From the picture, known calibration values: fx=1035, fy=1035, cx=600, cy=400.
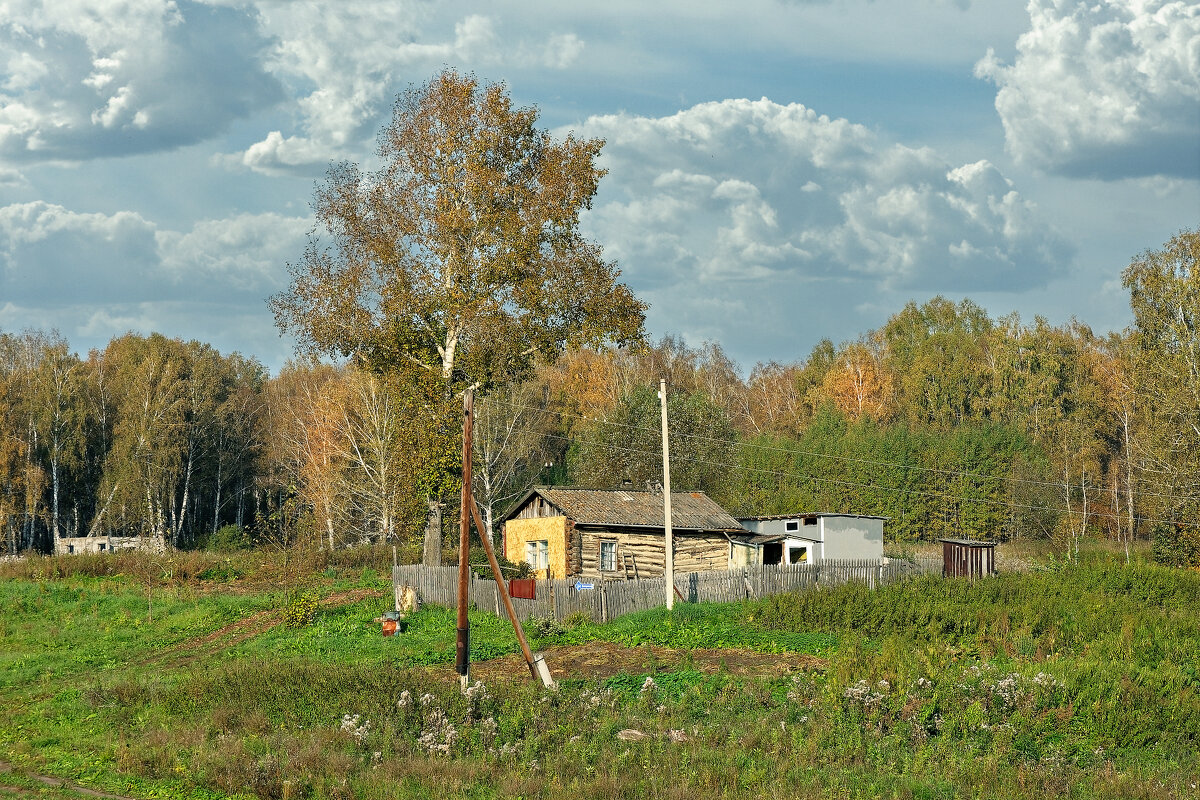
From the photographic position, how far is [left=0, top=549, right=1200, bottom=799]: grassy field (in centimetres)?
1413

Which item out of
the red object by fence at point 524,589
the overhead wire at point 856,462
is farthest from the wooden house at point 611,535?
the overhead wire at point 856,462

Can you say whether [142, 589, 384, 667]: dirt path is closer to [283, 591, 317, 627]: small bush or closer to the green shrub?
[283, 591, 317, 627]: small bush

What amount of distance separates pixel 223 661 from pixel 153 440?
45.8 metres

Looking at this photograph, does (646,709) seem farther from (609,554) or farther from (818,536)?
(818,536)

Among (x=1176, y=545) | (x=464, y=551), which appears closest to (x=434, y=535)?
(x=464, y=551)

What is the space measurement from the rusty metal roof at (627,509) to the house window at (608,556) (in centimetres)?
105

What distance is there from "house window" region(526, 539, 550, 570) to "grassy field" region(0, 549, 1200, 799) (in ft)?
42.2

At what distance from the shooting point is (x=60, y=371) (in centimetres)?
6756

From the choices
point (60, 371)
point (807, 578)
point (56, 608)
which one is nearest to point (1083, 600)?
point (807, 578)

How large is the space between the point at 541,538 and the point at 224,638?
15.9 metres

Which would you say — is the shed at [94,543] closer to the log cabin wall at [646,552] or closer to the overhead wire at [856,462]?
the overhead wire at [856,462]

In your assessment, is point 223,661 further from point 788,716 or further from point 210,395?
point 210,395

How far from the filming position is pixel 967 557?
45531mm

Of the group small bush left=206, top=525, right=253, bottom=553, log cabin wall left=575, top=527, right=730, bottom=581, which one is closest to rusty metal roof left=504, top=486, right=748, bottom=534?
log cabin wall left=575, top=527, right=730, bottom=581
